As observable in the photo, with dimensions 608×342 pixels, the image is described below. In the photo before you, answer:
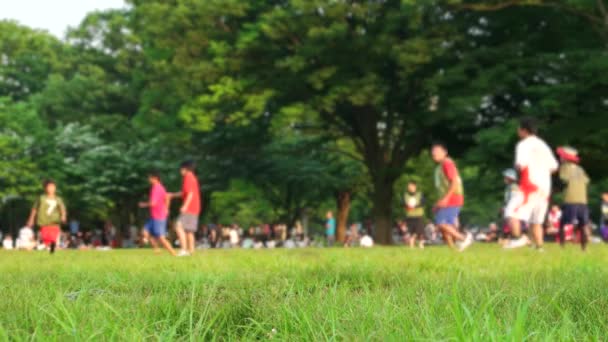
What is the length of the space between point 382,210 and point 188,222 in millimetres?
17924

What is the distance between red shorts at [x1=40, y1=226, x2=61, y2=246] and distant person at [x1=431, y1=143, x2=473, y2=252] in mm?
7299

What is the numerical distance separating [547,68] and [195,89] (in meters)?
12.2

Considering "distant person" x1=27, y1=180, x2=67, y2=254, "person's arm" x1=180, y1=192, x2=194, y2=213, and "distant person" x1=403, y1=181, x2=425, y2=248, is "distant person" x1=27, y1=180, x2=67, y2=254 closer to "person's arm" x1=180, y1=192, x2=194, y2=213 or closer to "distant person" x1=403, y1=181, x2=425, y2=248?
"person's arm" x1=180, y1=192, x2=194, y2=213

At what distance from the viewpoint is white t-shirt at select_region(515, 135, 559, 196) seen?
513 inches

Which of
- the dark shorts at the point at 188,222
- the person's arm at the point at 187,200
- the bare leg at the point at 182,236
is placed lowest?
the bare leg at the point at 182,236

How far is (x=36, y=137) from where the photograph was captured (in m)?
47.1

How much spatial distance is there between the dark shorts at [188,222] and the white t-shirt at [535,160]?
232 inches

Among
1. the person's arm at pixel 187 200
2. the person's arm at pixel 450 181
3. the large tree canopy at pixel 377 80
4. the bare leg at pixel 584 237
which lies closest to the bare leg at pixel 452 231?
the person's arm at pixel 450 181

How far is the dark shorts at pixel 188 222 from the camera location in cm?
1567

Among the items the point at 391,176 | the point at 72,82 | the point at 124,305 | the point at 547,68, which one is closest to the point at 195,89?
the point at 391,176

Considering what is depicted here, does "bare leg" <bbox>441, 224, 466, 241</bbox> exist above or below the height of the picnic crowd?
below

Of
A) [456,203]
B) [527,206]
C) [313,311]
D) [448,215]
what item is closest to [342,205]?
[448,215]

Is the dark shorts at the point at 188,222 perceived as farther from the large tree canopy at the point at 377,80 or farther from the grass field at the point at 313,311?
the large tree canopy at the point at 377,80

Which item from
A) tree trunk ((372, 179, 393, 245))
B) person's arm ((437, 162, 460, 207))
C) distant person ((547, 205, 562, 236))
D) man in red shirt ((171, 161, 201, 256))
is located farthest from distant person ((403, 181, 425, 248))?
distant person ((547, 205, 562, 236))
